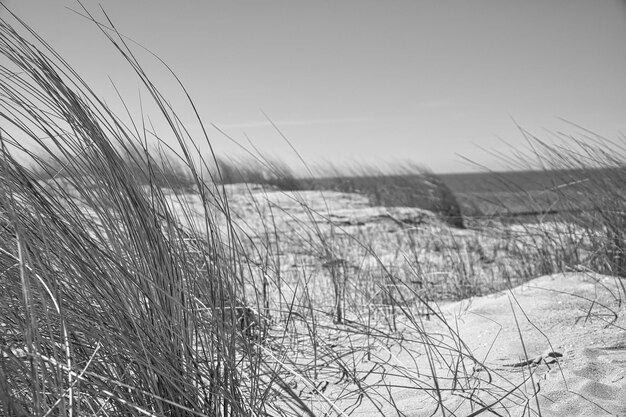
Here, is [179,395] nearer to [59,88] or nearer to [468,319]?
[59,88]

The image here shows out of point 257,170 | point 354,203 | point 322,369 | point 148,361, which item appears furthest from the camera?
point 257,170

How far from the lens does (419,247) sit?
13.2ft

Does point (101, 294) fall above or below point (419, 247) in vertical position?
above

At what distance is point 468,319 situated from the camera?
77.5 inches

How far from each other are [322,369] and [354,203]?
17.9 feet

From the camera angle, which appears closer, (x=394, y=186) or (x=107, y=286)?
(x=107, y=286)

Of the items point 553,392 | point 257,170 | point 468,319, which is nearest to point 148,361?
point 553,392

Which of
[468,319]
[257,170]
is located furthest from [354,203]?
[468,319]

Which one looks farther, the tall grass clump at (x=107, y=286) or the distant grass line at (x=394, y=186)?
the distant grass line at (x=394, y=186)

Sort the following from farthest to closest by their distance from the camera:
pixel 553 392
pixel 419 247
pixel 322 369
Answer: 1. pixel 419 247
2. pixel 322 369
3. pixel 553 392

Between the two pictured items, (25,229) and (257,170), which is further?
(257,170)

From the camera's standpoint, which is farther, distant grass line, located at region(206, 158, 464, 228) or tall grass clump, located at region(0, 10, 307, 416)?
distant grass line, located at region(206, 158, 464, 228)

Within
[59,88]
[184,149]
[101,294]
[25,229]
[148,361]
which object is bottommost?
[148,361]

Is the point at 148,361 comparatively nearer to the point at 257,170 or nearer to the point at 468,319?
the point at 468,319
